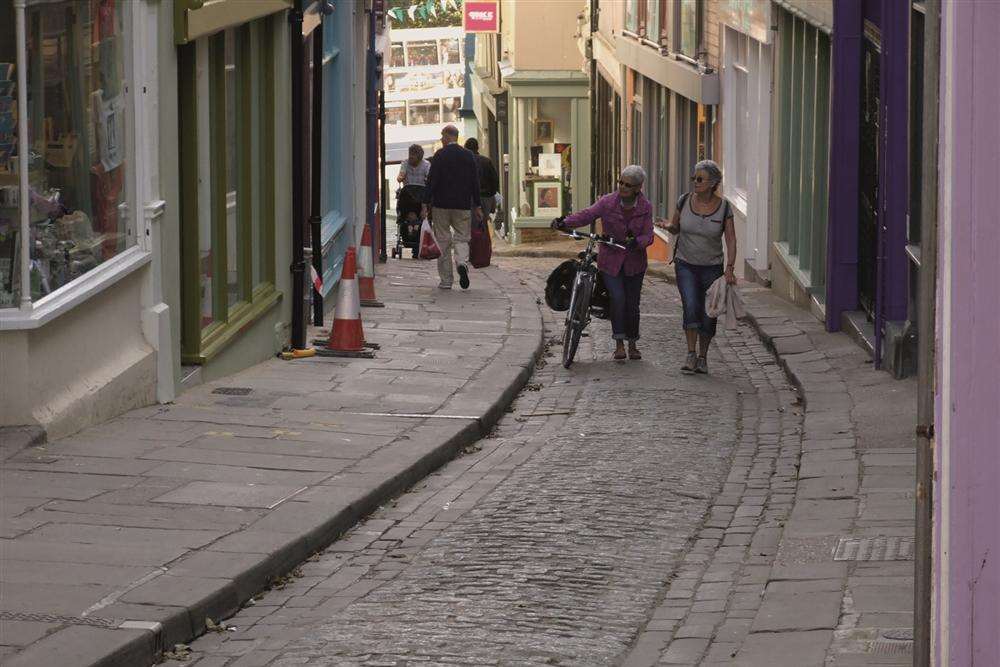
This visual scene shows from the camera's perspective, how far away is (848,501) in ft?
28.6

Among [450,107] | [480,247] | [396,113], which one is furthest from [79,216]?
[450,107]

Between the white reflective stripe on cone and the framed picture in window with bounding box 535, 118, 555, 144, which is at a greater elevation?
the framed picture in window with bounding box 535, 118, 555, 144

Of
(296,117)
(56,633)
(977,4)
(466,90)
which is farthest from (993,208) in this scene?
(466,90)

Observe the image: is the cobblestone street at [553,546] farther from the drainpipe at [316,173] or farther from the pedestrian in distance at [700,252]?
the drainpipe at [316,173]

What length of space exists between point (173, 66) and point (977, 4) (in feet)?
24.8

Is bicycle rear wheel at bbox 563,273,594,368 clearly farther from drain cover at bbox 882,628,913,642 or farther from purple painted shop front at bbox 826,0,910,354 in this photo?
drain cover at bbox 882,628,913,642

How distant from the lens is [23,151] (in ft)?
29.7

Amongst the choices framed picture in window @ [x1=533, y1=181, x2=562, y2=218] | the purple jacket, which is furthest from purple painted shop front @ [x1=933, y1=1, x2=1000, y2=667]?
framed picture in window @ [x1=533, y1=181, x2=562, y2=218]

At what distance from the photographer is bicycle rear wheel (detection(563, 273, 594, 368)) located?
1402 centimetres

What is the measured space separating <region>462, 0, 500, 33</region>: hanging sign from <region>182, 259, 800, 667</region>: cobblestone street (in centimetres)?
3243

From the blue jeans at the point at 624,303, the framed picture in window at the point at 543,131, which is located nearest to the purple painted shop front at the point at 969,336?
the blue jeans at the point at 624,303

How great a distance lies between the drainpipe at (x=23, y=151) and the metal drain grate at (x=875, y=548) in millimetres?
4090

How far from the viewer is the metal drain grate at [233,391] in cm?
1184

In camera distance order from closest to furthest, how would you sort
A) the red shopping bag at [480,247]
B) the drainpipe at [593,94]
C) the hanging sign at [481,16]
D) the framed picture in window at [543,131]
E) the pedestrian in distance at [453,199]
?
the pedestrian in distance at [453,199] → the red shopping bag at [480,247] → the drainpipe at [593,94] → the framed picture in window at [543,131] → the hanging sign at [481,16]
